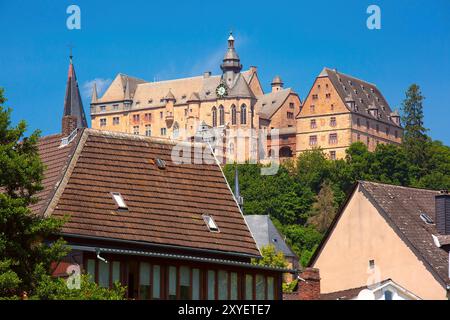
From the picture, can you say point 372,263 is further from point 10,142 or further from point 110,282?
point 10,142

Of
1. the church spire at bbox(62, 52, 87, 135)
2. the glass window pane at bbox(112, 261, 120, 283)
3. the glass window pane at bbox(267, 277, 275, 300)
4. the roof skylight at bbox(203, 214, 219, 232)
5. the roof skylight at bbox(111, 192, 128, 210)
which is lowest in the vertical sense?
the glass window pane at bbox(267, 277, 275, 300)

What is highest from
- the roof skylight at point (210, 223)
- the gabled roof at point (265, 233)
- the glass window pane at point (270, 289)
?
the gabled roof at point (265, 233)

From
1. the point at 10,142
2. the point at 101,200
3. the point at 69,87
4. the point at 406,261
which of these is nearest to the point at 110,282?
the point at 101,200

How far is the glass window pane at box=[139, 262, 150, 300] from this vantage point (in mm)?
32812

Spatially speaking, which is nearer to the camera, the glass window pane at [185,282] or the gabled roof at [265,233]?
the glass window pane at [185,282]

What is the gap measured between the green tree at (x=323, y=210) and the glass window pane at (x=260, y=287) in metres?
113

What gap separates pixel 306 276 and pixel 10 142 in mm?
8426

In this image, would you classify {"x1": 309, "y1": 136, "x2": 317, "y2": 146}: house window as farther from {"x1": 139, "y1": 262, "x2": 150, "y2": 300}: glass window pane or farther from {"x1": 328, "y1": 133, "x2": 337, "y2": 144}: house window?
{"x1": 139, "y1": 262, "x2": 150, "y2": 300}: glass window pane

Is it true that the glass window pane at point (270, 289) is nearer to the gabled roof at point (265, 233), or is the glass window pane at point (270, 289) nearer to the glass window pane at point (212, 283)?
the glass window pane at point (212, 283)

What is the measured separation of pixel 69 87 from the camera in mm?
71000

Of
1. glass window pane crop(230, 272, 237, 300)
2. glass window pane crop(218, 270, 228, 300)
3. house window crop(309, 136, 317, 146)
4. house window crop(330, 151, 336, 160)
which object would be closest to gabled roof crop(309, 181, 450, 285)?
glass window pane crop(230, 272, 237, 300)

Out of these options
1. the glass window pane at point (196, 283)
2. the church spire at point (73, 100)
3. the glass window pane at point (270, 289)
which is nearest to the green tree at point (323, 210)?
the church spire at point (73, 100)

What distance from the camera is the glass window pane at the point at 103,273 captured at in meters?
32.3

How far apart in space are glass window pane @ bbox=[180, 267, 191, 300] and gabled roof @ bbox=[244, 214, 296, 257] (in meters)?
67.0
